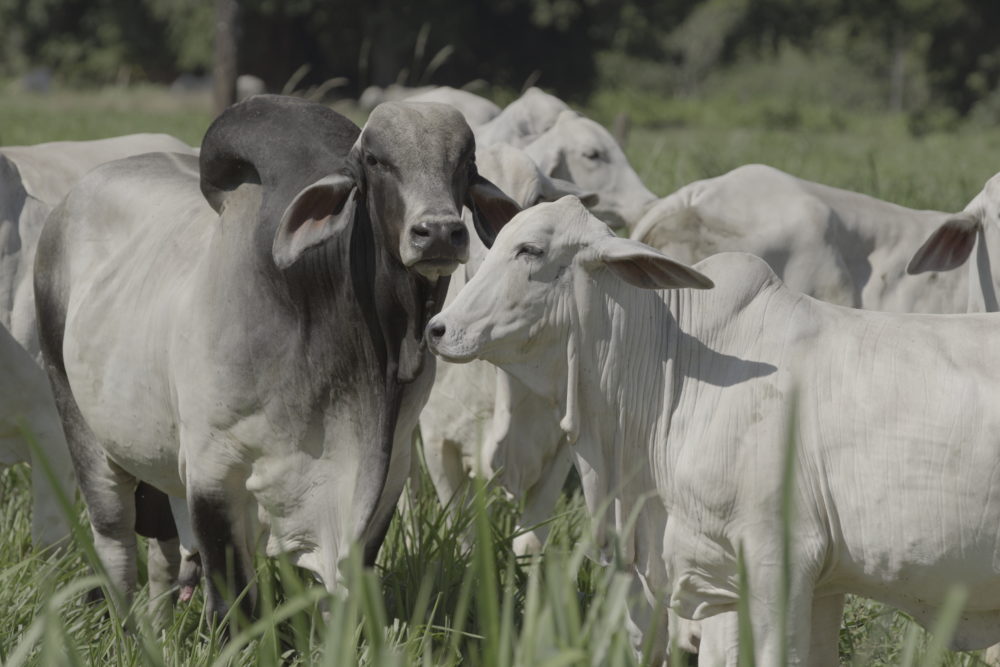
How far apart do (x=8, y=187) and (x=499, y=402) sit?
6.53ft

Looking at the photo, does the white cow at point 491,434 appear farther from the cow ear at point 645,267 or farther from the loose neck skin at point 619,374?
the cow ear at point 645,267

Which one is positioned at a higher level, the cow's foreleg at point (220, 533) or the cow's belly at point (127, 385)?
the cow's belly at point (127, 385)

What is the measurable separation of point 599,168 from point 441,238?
3235 mm

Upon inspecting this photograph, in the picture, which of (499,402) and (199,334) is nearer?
(199,334)

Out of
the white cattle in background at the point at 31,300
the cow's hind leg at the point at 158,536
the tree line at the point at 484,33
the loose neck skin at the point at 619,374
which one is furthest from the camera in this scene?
the tree line at the point at 484,33

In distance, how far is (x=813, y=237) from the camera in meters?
4.74

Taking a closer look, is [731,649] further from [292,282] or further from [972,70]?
[972,70]

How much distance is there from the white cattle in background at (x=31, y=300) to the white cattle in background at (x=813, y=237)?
2.05 metres

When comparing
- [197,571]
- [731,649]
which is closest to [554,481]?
[197,571]

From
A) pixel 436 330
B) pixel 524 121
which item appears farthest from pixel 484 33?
pixel 436 330

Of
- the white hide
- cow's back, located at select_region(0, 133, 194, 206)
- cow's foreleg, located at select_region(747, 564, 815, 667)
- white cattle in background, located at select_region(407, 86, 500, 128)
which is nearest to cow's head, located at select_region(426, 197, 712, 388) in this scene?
cow's foreleg, located at select_region(747, 564, 815, 667)

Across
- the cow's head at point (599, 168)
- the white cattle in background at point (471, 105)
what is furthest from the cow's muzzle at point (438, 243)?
the white cattle in background at point (471, 105)

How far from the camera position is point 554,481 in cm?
466

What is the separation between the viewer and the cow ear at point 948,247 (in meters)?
4.10
